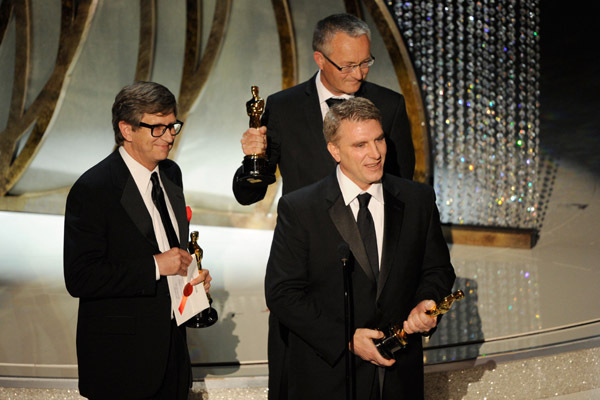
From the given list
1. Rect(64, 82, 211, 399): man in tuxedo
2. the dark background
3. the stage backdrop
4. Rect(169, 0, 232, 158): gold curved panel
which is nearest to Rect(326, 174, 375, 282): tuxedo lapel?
Rect(64, 82, 211, 399): man in tuxedo

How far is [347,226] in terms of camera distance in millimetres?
2027

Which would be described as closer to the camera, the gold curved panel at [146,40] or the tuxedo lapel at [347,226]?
the tuxedo lapel at [347,226]

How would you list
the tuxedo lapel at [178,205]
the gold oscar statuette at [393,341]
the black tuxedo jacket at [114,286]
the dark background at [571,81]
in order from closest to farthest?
the gold oscar statuette at [393,341] < the black tuxedo jacket at [114,286] < the tuxedo lapel at [178,205] < the dark background at [571,81]

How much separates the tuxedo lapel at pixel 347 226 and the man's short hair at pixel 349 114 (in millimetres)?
166

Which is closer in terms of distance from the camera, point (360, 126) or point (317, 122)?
point (360, 126)

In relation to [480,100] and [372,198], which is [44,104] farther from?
[372,198]

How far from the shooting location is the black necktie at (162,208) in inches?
89.0

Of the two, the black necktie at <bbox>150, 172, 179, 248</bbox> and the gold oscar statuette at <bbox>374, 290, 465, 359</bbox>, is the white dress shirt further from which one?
the black necktie at <bbox>150, 172, 179, 248</bbox>

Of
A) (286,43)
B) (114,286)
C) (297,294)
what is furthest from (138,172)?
(286,43)

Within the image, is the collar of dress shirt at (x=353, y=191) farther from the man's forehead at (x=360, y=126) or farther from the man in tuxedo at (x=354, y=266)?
the man's forehead at (x=360, y=126)

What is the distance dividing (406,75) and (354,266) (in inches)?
177

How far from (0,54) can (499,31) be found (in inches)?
184

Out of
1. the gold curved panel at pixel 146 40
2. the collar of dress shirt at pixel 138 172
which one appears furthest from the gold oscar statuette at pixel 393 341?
the gold curved panel at pixel 146 40

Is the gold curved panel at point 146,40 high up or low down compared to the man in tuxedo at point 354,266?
up
